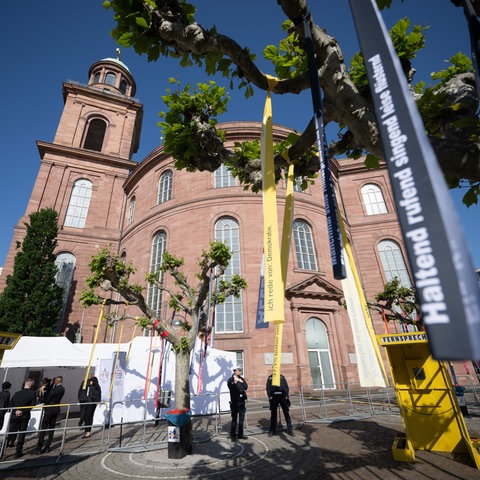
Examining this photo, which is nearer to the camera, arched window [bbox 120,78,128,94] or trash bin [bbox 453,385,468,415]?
trash bin [bbox 453,385,468,415]

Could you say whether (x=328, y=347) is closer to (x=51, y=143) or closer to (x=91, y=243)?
(x=91, y=243)

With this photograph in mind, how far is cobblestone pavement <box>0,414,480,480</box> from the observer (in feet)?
16.8

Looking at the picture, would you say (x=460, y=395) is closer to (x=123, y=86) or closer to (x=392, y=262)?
(x=392, y=262)

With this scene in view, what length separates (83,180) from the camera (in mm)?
27328

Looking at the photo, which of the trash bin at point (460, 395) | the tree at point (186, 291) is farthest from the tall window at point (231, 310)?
the trash bin at point (460, 395)

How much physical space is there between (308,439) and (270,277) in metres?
6.28

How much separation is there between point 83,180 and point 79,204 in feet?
8.67

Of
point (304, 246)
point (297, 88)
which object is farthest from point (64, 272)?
point (297, 88)

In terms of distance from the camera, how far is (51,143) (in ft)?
86.8

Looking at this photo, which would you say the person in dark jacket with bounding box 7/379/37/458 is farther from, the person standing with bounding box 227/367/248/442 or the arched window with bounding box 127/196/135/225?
the arched window with bounding box 127/196/135/225

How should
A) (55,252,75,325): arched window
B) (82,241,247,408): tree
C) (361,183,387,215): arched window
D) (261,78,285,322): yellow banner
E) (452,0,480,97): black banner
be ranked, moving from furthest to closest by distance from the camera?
(361,183,387,215): arched window < (55,252,75,325): arched window < (82,241,247,408): tree < (452,0,480,97): black banner < (261,78,285,322): yellow banner

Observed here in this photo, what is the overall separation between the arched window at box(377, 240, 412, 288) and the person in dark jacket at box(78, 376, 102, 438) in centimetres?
2098

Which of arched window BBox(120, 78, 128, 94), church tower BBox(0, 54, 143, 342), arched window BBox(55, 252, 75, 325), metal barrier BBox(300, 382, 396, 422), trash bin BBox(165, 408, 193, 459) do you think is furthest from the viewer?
arched window BBox(120, 78, 128, 94)

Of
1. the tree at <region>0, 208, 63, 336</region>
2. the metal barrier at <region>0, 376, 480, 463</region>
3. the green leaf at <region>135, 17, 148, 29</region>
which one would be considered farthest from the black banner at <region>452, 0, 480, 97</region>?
the tree at <region>0, 208, 63, 336</region>
